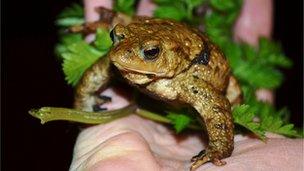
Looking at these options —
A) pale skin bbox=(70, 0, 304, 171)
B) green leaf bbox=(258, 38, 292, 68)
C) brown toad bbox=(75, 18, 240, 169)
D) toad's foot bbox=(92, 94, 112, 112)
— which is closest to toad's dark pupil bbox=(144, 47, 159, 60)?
brown toad bbox=(75, 18, 240, 169)

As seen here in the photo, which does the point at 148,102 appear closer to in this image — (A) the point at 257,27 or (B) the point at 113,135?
(B) the point at 113,135

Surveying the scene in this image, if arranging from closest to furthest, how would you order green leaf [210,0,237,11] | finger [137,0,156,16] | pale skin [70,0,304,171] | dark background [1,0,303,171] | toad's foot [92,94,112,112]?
pale skin [70,0,304,171] → toad's foot [92,94,112,112] → green leaf [210,0,237,11] → finger [137,0,156,16] → dark background [1,0,303,171]

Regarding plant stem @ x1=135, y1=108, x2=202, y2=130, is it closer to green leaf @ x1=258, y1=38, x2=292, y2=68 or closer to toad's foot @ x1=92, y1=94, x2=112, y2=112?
toad's foot @ x1=92, y1=94, x2=112, y2=112

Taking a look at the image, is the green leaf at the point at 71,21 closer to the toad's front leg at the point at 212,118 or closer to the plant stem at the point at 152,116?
the plant stem at the point at 152,116

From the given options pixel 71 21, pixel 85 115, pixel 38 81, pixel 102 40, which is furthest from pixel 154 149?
pixel 38 81

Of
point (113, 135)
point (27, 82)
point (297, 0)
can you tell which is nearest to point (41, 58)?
point (27, 82)
